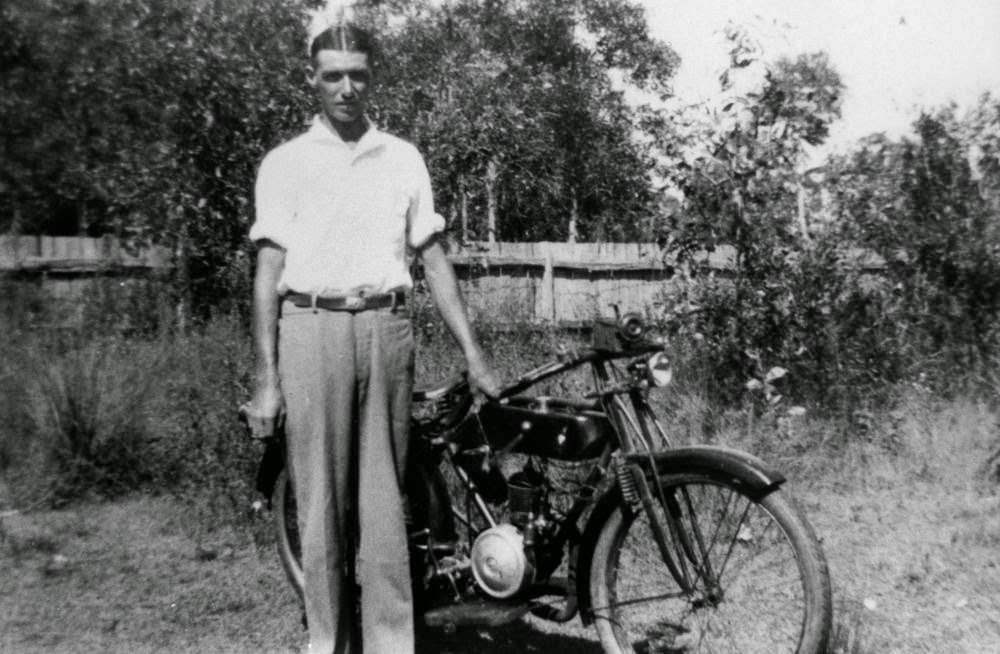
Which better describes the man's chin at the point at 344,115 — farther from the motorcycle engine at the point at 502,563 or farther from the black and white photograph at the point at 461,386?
the motorcycle engine at the point at 502,563

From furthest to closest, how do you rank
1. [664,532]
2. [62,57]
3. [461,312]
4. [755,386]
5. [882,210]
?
[62,57] < [882,210] < [755,386] < [461,312] < [664,532]

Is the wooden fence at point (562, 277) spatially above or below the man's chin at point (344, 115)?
below

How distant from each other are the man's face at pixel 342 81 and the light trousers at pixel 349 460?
0.61 meters

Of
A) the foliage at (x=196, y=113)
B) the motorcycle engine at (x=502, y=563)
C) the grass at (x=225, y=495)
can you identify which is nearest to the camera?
the motorcycle engine at (x=502, y=563)

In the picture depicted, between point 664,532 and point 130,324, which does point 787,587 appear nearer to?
point 664,532

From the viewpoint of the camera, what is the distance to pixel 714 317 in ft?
19.7

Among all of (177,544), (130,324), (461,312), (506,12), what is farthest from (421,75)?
(506,12)

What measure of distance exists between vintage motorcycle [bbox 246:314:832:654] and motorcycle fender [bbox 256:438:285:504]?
2 centimetres

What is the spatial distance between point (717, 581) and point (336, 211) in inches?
61.1

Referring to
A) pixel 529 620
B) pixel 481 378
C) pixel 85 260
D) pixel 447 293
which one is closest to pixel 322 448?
pixel 481 378

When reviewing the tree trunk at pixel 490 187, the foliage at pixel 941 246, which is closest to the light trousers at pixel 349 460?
the foliage at pixel 941 246

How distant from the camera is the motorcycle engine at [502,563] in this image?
308cm

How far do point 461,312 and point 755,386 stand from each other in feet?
9.75

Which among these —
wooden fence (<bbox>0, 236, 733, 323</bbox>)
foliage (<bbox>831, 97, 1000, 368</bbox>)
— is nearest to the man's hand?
foliage (<bbox>831, 97, 1000, 368</bbox>)
